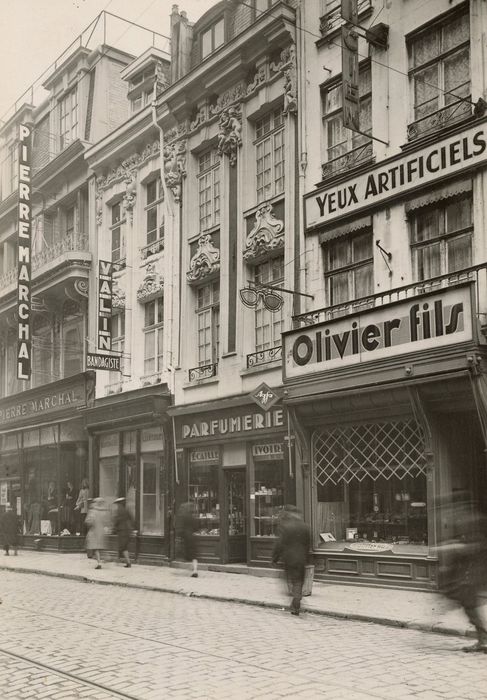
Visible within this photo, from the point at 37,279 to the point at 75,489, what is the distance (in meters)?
6.92

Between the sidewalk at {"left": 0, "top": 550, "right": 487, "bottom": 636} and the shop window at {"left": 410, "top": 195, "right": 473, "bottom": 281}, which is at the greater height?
the shop window at {"left": 410, "top": 195, "right": 473, "bottom": 281}

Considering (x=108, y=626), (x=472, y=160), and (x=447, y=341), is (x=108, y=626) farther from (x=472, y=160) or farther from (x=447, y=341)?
(x=472, y=160)

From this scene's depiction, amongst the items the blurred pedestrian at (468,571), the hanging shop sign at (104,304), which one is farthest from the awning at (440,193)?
the hanging shop sign at (104,304)

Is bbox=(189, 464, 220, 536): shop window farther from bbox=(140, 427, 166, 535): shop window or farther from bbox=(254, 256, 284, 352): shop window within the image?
bbox=(254, 256, 284, 352): shop window

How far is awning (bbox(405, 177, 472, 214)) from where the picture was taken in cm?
1412

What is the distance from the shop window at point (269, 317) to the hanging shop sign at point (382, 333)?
160 cm

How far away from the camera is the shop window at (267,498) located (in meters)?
18.1

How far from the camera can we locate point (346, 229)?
54.3ft

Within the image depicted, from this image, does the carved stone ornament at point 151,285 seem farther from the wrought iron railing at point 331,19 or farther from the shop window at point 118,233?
the wrought iron railing at point 331,19

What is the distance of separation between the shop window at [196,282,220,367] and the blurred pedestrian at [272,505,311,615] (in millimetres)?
8414

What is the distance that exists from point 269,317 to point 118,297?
6.99 metres

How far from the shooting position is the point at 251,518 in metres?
18.6

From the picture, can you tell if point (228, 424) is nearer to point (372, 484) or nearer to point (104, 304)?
point (372, 484)

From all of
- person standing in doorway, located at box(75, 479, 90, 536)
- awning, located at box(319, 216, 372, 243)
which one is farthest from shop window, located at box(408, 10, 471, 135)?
person standing in doorway, located at box(75, 479, 90, 536)
